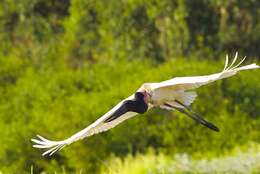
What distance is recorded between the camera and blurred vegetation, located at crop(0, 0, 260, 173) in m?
13.6

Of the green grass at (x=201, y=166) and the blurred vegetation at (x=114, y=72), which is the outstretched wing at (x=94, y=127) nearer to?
the green grass at (x=201, y=166)

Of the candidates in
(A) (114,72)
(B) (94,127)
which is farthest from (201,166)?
(A) (114,72)

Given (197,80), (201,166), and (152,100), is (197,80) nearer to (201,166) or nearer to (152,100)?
(152,100)

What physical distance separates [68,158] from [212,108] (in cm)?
198

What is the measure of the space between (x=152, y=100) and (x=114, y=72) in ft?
31.2

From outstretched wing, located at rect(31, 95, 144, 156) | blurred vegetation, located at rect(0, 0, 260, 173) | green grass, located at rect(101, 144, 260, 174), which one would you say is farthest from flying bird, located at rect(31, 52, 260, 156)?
blurred vegetation, located at rect(0, 0, 260, 173)

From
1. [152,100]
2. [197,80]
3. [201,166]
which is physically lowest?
[201,166]

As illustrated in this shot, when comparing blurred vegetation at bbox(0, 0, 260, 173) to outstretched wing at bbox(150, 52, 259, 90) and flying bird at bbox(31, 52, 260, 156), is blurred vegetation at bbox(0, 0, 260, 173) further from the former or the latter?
outstretched wing at bbox(150, 52, 259, 90)

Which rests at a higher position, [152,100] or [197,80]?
[197,80]

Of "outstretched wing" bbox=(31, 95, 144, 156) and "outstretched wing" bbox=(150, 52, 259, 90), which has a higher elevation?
"outstretched wing" bbox=(150, 52, 259, 90)

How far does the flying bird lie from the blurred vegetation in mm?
5161

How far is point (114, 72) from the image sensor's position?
651 inches

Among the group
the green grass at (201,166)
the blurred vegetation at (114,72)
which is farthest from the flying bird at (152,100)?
the blurred vegetation at (114,72)

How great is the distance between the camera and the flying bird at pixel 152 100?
6781 millimetres
